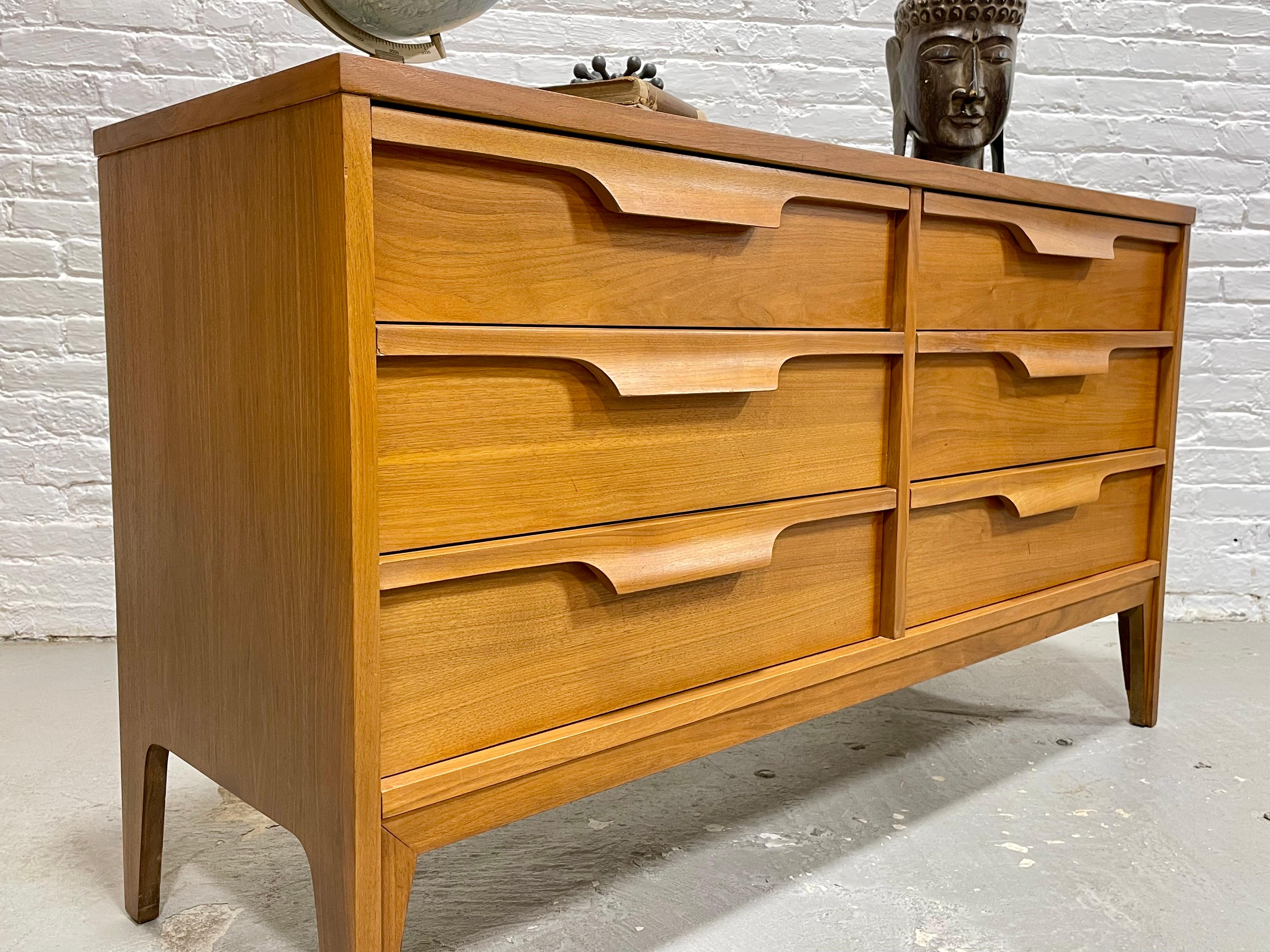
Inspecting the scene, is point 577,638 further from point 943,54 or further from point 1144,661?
point 1144,661

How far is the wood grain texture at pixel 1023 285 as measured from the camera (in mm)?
1286

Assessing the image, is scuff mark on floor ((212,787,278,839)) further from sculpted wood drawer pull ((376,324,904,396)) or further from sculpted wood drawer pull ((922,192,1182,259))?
sculpted wood drawer pull ((922,192,1182,259))

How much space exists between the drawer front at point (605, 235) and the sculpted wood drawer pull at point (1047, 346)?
0.45 feet

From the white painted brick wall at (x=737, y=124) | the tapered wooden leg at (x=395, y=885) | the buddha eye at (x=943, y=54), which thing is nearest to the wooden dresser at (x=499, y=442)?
the tapered wooden leg at (x=395, y=885)

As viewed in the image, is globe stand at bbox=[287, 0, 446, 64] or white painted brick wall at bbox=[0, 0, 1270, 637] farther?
white painted brick wall at bbox=[0, 0, 1270, 637]

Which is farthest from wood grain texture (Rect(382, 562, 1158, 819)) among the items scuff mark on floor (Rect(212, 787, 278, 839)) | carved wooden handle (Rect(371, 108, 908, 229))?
scuff mark on floor (Rect(212, 787, 278, 839))

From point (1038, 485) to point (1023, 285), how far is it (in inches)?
10.6

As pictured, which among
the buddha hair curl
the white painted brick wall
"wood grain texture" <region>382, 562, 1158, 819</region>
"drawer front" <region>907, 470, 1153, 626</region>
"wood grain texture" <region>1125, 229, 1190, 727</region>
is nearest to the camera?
"wood grain texture" <region>382, 562, 1158, 819</region>

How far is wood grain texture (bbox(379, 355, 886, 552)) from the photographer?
0.85m

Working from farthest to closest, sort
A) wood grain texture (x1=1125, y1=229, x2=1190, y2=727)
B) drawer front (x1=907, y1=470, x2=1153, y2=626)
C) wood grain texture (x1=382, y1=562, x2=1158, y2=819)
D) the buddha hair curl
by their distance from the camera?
wood grain texture (x1=1125, y1=229, x2=1190, y2=727), the buddha hair curl, drawer front (x1=907, y1=470, x2=1153, y2=626), wood grain texture (x1=382, y1=562, x2=1158, y2=819)

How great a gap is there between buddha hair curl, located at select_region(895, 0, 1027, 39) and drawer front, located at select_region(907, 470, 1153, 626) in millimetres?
645

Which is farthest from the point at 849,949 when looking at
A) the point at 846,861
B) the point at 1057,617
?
the point at 1057,617

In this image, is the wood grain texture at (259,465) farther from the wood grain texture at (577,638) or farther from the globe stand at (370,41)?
the globe stand at (370,41)

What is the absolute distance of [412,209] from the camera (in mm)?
832
